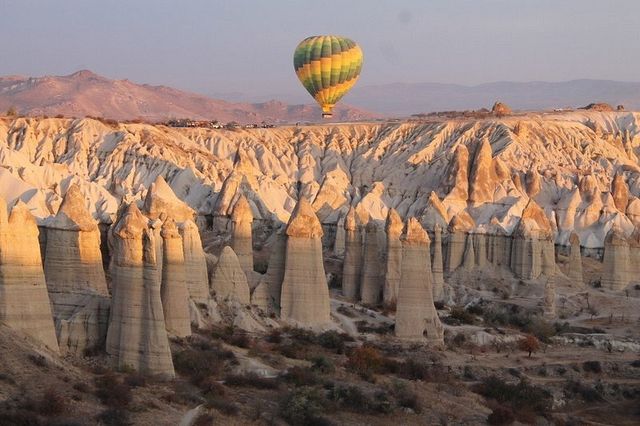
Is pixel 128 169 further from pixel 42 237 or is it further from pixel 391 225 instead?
pixel 42 237

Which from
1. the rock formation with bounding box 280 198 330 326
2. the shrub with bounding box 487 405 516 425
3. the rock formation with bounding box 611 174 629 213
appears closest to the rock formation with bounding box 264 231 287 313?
the rock formation with bounding box 280 198 330 326

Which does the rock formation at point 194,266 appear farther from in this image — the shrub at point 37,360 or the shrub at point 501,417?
the shrub at point 37,360

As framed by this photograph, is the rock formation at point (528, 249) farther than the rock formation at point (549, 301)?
Yes

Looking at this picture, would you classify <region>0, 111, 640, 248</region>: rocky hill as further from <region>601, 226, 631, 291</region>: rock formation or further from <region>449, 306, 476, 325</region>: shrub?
<region>449, 306, 476, 325</region>: shrub

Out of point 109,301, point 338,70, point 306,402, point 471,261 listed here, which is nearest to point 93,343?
point 109,301

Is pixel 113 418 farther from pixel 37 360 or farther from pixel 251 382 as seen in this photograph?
pixel 251 382

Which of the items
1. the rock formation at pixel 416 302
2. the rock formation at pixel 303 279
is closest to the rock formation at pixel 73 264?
the rock formation at pixel 303 279
